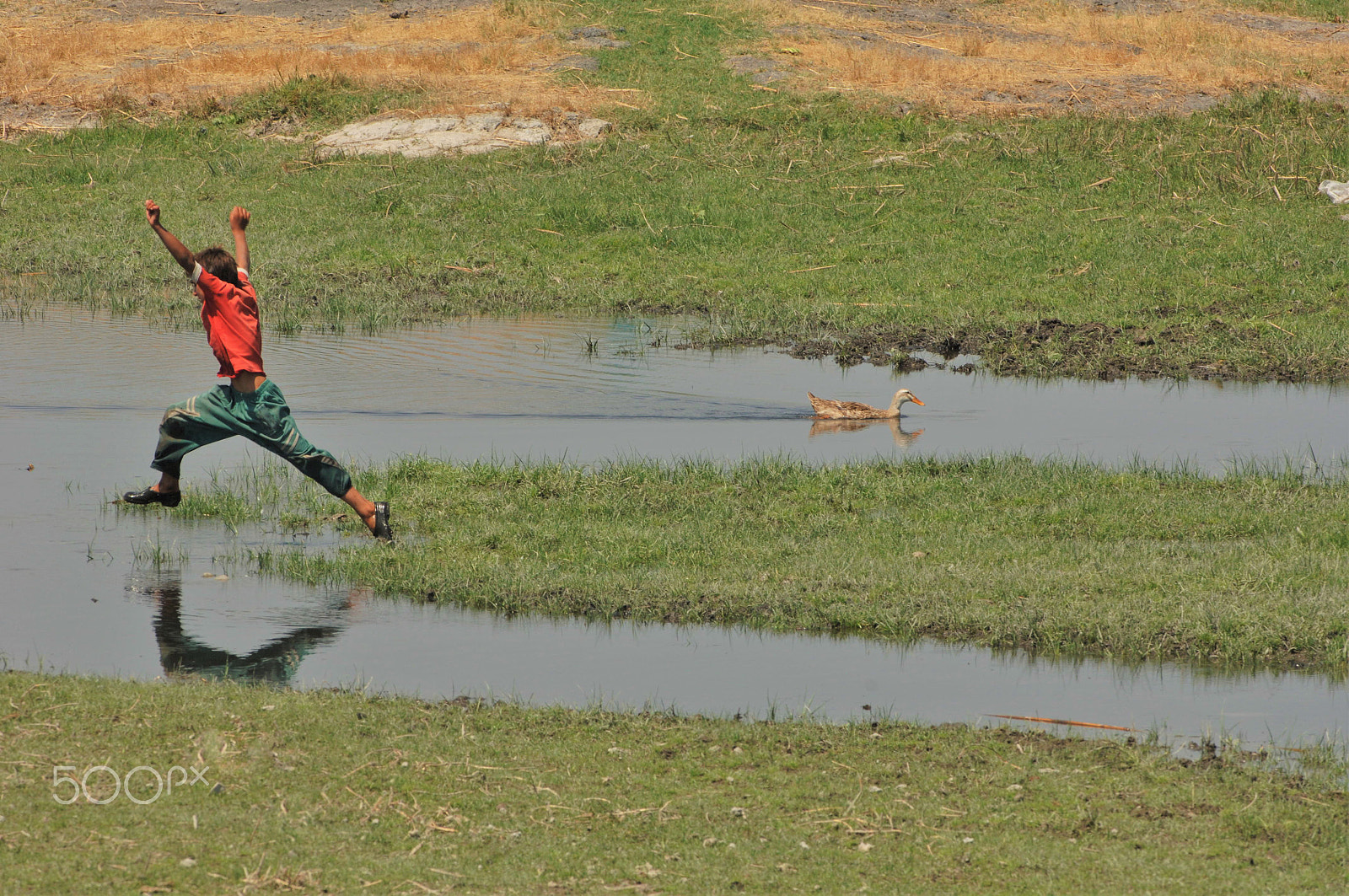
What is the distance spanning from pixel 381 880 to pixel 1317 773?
3.91m

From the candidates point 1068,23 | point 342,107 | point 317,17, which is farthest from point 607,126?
point 1068,23

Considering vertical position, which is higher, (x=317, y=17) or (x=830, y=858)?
(x=317, y=17)

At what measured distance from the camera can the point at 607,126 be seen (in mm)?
28188

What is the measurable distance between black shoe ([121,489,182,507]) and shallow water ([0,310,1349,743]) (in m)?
0.25

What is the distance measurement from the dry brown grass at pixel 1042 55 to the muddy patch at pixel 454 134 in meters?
5.33

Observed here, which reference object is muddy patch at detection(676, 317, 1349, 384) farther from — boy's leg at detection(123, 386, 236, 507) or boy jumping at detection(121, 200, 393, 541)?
boy's leg at detection(123, 386, 236, 507)

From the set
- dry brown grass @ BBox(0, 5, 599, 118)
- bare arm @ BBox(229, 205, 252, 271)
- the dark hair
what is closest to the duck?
bare arm @ BBox(229, 205, 252, 271)

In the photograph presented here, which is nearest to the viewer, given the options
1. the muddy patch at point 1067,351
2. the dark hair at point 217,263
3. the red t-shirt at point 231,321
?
the red t-shirt at point 231,321

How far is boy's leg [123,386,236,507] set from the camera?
9719mm

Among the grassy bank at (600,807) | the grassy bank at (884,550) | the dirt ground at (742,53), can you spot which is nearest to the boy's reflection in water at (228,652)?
the grassy bank at (600,807)

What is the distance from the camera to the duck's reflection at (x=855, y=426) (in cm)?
1448

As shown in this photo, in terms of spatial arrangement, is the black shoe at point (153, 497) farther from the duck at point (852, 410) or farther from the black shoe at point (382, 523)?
the duck at point (852, 410)

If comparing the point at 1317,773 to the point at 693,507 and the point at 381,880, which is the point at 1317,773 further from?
the point at 693,507

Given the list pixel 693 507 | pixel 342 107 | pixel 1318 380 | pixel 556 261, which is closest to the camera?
pixel 693 507
